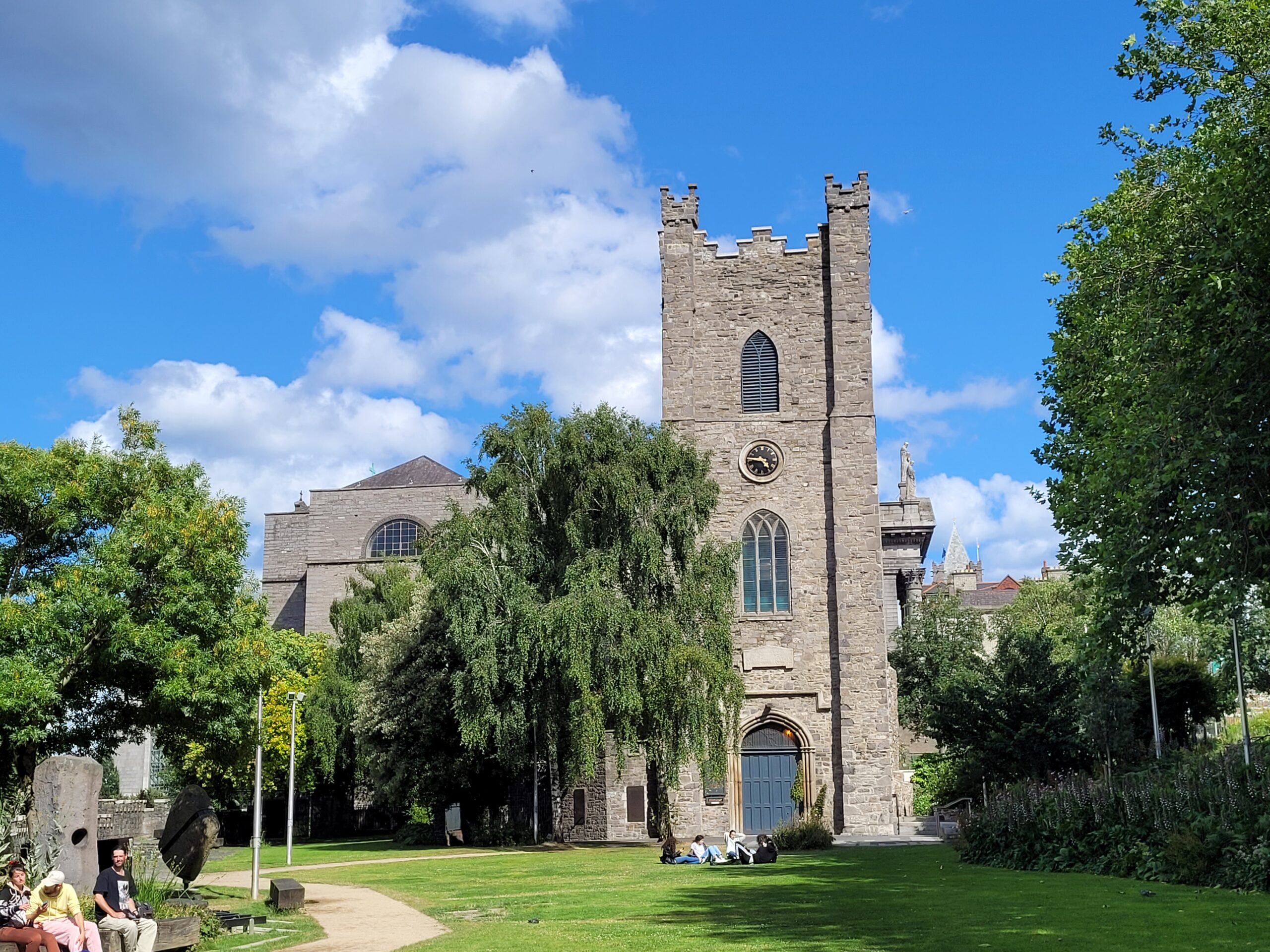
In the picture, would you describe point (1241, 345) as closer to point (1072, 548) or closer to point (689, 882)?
point (1072, 548)

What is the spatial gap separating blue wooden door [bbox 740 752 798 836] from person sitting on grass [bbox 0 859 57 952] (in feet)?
86.6

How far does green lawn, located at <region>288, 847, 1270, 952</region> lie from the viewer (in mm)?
11453

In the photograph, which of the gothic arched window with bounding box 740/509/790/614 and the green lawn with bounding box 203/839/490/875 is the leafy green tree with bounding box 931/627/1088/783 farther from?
the green lawn with bounding box 203/839/490/875

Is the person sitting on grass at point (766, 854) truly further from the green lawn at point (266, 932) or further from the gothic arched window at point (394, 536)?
the gothic arched window at point (394, 536)

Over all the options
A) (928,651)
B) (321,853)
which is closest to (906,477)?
(928,651)

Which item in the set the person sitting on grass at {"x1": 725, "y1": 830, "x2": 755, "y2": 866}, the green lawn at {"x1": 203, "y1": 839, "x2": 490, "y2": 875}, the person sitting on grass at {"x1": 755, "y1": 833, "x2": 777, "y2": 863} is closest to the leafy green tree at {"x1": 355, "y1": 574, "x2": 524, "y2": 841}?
the green lawn at {"x1": 203, "y1": 839, "x2": 490, "y2": 875}

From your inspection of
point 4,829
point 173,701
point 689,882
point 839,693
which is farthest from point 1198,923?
point 839,693

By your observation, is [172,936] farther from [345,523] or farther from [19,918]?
[345,523]

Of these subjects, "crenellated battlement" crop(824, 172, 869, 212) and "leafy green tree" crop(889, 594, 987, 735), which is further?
"leafy green tree" crop(889, 594, 987, 735)

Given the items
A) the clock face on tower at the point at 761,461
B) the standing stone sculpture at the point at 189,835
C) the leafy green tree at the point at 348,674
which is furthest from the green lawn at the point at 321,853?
the clock face on tower at the point at 761,461

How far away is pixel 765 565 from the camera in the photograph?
3716 centimetres

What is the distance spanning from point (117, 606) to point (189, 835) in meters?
5.36

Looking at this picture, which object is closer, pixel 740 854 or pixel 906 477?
pixel 740 854

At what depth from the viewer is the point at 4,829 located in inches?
550
